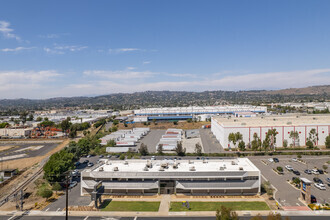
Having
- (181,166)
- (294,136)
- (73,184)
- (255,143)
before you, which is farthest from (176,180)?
(294,136)

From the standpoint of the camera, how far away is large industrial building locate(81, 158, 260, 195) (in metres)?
27.5

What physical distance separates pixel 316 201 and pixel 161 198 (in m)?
18.1

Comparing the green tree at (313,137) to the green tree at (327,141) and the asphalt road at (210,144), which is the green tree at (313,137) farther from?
the asphalt road at (210,144)

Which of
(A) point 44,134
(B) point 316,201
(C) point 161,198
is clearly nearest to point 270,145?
(B) point 316,201

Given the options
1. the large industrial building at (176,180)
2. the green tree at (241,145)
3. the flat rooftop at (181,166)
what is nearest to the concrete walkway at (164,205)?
the large industrial building at (176,180)

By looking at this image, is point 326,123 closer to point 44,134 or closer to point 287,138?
point 287,138

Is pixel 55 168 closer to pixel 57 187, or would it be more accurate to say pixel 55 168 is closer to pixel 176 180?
pixel 57 187

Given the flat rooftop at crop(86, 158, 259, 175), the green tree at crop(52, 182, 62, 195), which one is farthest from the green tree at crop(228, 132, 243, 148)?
the green tree at crop(52, 182, 62, 195)

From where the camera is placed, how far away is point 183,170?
93.8 feet

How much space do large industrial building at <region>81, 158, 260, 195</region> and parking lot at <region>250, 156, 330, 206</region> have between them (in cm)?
361

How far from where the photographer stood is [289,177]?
33375mm

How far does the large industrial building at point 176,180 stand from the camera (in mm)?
27531

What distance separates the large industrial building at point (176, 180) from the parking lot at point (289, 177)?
11.8 ft

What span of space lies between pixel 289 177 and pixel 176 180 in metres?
18.5
